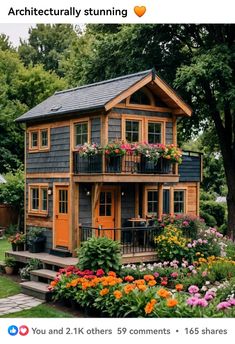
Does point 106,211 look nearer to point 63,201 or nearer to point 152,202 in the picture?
point 63,201

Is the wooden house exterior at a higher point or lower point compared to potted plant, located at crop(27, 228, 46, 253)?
higher

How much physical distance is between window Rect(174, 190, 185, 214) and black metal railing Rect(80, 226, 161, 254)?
4814 mm

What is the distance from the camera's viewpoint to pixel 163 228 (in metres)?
15.7

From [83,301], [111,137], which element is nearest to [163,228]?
[111,137]

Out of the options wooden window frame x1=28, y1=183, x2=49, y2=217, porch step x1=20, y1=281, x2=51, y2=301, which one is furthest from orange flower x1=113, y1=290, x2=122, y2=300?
wooden window frame x1=28, y1=183, x2=49, y2=217

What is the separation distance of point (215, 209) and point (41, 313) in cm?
1712

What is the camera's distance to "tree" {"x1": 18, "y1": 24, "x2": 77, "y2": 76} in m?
45.3

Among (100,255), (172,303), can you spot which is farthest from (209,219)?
(172,303)

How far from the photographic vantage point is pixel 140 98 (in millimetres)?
16203

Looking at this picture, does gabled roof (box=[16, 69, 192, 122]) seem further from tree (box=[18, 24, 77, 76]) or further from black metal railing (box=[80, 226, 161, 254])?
tree (box=[18, 24, 77, 76])

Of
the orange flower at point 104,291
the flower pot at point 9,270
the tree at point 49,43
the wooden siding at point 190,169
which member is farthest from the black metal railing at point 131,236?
the tree at point 49,43

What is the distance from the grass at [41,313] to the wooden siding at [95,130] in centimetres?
523

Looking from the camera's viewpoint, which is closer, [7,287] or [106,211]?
[7,287]

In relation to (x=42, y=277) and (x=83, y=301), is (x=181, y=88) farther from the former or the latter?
(x=83, y=301)
